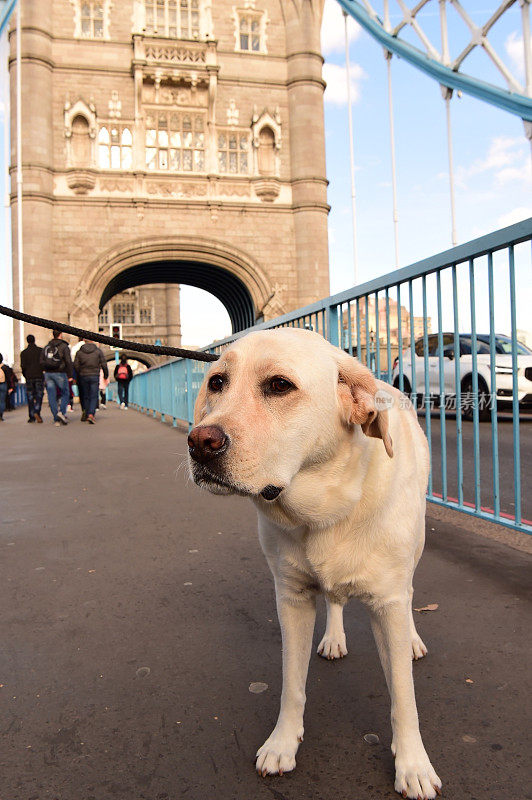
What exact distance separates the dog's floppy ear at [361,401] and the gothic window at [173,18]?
96.1 ft

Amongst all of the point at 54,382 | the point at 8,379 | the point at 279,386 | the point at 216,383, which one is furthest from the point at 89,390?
the point at 279,386

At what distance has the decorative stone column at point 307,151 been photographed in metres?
25.8

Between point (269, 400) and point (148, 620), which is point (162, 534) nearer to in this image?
point (148, 620)

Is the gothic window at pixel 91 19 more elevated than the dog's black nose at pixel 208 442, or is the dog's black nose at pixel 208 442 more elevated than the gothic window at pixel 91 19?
the gothic window at pixel 91 19

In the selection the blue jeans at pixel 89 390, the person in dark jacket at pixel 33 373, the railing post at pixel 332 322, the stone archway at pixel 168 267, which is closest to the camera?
the railing post at pixel 332 322

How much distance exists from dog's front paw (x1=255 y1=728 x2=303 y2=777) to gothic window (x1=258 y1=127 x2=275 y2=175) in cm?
2712

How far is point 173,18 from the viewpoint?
26.3m

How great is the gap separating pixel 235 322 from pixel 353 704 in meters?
33.9

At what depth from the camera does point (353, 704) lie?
1760 millimetres

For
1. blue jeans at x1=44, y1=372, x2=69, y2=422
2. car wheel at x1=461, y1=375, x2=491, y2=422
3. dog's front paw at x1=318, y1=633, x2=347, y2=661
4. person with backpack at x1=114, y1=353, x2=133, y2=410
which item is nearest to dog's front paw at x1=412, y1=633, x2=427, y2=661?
dog's front paw at x1=318, y1=633, x2=347, y2=661

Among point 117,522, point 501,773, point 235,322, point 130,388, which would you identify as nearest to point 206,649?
point 501,773

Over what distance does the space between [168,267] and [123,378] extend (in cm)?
1078

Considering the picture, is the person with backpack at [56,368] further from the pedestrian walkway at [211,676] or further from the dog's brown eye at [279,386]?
the dog's brown eye at [279,386]


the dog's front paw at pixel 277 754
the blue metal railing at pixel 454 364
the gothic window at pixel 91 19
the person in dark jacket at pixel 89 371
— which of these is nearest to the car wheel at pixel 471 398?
the blue metal railing at pixel 454 364
